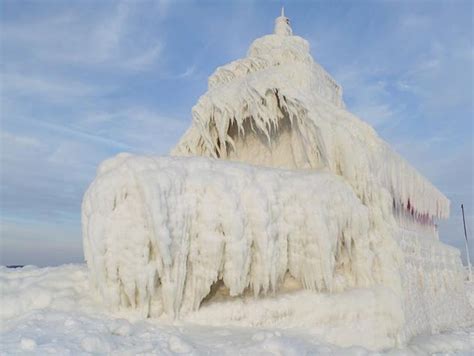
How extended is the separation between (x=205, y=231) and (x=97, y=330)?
2.36 meters

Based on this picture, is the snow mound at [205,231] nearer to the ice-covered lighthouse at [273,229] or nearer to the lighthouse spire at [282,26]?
the ice-covered lighthouse at [273,229]

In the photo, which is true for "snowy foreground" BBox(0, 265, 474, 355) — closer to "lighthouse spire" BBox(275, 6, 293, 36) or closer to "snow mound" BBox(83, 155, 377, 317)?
"snow mound" BBox(83, 155, 377, 317)

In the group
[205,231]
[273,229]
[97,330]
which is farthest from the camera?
[273,229]

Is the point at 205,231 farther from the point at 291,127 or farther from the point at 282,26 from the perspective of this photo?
the point at 282,26

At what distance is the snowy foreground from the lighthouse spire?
855 centimetres

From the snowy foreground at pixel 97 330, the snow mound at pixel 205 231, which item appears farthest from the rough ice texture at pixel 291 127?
the snowy foreground at pixel 97 330

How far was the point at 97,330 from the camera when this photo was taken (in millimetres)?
6094

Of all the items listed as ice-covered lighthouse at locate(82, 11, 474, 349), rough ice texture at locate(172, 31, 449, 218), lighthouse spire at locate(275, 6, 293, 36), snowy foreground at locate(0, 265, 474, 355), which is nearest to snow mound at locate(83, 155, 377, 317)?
ice-covered lighthouse at locate(82, 11, 474, 349)

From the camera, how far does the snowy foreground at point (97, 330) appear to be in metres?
5.58

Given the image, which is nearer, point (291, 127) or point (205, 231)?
point (205, 231)

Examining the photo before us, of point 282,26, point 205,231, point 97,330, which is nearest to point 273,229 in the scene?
point 205,231

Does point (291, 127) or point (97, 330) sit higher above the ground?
point (291, 127)

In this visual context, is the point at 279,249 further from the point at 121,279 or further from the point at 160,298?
the point at 121,279

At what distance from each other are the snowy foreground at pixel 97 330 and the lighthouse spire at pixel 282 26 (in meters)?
8.55
